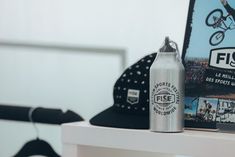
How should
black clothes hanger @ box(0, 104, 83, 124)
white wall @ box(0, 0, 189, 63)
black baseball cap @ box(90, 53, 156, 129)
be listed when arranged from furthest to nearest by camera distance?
white wall @ box(0, 0, 189, 63) → black clothes hanger @ box(0, 104, 83, 124) → black baseball cap @ box(90, 53, 156, 129)

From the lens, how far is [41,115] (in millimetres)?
1143

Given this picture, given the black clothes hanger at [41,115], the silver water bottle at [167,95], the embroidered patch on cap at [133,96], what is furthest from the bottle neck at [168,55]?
the black clothes hanger at [41,115]

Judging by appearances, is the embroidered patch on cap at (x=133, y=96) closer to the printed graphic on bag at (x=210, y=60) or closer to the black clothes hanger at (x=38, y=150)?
the printed graphic on bag at (x=210, y=60)

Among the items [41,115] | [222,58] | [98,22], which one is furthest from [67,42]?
[222,58]

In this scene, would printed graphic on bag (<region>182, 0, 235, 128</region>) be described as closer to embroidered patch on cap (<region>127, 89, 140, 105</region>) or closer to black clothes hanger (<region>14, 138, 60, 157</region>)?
embroidered patch on cap (<region>127, 89, 140, 105</region>)

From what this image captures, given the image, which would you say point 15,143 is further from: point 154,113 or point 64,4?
point 154,113

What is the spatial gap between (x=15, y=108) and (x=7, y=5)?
459 mm

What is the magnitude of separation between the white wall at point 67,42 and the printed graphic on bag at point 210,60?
433 mm

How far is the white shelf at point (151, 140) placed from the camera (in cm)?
70

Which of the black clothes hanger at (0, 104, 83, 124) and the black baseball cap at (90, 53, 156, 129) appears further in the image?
the black clothes hanger at (0, 104, 83, 124)

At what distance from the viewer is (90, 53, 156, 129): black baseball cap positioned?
32.5 inches

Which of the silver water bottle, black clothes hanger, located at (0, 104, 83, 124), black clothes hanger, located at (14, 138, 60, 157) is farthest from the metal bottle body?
black clothes hanger, located at (14, 138, 60, 157)

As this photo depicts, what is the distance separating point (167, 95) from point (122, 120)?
124 millimetres

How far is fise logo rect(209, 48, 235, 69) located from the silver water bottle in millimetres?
77
